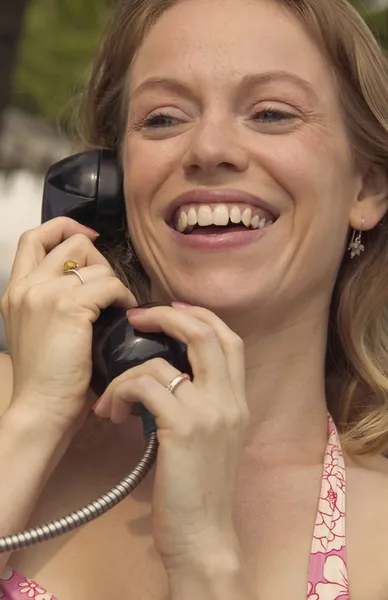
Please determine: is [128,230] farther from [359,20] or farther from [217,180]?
[359,20]

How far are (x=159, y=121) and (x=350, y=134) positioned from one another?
333 mm

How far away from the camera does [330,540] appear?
159cm

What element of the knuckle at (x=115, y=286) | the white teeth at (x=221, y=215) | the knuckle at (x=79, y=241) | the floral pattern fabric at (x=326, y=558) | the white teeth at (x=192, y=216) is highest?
the white teeth at (x=221, y=215)

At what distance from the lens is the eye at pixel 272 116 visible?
1.66 meters

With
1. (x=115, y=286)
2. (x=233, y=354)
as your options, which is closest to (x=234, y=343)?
(x=233, y=354)

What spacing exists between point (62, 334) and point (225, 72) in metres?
0.50

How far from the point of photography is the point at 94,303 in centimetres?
153

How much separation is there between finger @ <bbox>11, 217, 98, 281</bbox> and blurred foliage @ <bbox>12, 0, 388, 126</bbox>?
68.6 inches

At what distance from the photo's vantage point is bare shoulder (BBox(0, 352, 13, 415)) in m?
1.69

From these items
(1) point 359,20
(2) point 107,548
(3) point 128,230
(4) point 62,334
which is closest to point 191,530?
(2) point 107,548

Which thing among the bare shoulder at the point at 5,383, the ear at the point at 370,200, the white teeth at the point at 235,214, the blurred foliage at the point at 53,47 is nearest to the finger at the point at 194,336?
the white teeth at the point at 235,214

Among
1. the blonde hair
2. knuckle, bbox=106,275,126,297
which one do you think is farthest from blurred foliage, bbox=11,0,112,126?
knuckle, bbox=106,275,126,297

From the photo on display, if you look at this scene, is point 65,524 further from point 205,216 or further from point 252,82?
point 252,82

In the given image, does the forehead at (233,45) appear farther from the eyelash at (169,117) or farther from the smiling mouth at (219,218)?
the smiling mouth at (219,218)
